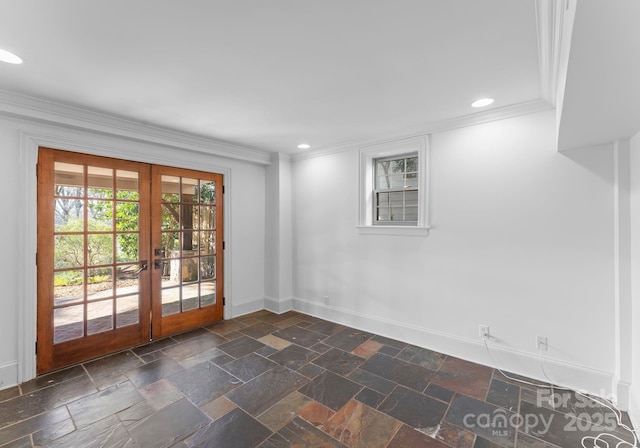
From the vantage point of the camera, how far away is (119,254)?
3.26 meters

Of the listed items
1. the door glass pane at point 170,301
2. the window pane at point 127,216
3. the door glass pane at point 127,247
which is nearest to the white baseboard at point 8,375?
the door glass pane at point 127,247

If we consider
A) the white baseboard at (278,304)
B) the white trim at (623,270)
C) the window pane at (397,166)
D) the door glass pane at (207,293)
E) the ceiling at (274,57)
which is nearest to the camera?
the ceiling at (274,57)

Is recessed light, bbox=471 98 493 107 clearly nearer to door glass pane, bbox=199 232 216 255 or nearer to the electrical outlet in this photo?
the electrical outlet

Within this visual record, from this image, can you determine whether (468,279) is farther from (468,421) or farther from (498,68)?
(498,68)

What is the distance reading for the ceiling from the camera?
4.97 feet

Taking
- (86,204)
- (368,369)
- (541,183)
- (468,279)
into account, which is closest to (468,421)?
(368,369)

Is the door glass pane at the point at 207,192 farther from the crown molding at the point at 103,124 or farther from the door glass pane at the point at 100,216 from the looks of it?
the door glass pane at the point at 100,216

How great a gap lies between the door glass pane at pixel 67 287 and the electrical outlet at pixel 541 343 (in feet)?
14.6

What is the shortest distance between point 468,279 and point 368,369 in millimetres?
1382

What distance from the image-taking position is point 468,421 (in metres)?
2.10

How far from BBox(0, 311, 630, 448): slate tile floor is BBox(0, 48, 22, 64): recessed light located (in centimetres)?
252

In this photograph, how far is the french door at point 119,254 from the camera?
2820mm

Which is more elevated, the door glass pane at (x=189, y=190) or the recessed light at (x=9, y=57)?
the recessed light at (x=9, y=57)

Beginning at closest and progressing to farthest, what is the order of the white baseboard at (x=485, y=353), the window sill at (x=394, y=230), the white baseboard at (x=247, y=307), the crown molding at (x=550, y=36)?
the crown molding at (x=550, y=36) → the white baseboard at (x=485, y=353) → the window sill at (x=394, y=230) → the white baseboard at (x=247, y=307)
